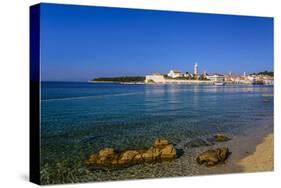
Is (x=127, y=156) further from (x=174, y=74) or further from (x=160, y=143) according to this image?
(x=174, y=74)

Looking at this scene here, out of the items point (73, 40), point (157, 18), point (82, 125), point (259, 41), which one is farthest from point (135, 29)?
point (259, 41)

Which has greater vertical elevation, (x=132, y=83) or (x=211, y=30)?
(x=211, y=30)

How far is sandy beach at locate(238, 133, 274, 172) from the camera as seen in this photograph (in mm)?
11312

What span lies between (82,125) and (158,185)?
5.25 feet

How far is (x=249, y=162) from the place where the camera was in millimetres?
11344

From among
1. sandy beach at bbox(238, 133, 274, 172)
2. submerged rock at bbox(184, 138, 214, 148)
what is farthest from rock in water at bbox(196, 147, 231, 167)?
sandy beach at bbox(238, 133, 274, 172)

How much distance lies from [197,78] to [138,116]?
4.85 ft

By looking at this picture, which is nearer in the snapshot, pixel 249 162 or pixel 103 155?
pixel 103 155

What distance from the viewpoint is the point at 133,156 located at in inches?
404

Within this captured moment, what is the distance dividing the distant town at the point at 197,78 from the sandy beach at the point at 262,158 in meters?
1.14

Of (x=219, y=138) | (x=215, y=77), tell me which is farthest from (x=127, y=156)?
(x=215, y=77)

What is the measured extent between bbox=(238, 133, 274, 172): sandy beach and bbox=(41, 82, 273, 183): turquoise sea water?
1.03 feet

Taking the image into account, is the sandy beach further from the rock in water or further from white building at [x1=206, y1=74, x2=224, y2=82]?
white building at [x1=206, y1=74, x2=224, y2=82]

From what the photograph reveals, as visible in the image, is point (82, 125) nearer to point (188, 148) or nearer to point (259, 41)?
point (188, 148)
